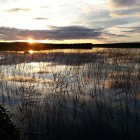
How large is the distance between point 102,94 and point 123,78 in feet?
15.3

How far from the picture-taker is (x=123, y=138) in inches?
380

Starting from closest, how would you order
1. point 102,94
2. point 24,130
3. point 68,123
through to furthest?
point 24,130 < point 68,123 < point 102,94

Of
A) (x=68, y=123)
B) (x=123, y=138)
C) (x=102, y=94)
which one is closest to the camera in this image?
(x=123, y=138)

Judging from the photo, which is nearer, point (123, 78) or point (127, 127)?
point (127, 127)

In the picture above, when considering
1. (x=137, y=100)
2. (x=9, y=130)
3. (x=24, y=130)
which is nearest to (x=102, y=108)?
(x=137, y=100)

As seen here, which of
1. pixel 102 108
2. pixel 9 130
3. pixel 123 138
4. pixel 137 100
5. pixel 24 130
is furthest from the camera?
pixel 137 100

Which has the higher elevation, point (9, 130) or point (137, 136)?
point (9, 130)

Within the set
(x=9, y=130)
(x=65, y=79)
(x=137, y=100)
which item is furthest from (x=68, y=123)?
(x=65, y=79)

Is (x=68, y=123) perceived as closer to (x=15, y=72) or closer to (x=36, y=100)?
(x=36, y=100)

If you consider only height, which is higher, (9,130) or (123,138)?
(9,130)

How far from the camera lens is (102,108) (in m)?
13.3

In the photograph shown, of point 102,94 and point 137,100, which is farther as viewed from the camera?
point 102,94

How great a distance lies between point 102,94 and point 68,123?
509 cm

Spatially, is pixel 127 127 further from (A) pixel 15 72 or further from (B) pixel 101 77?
(A) pixel 15 72
